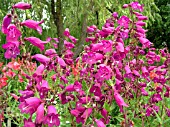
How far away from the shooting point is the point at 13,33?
1771 millimetres

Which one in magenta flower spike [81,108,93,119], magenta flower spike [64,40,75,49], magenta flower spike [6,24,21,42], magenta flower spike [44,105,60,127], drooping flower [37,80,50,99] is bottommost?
magenta flower spike [64,40,75,49]

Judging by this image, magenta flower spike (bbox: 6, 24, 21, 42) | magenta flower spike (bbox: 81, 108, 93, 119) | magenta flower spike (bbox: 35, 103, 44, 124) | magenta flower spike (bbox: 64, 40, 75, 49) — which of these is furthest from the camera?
magenta flower spike (bbox: 64, 40, 75, 49)

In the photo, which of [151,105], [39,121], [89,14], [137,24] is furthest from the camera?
[89,14]

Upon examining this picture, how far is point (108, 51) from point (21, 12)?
387 inches

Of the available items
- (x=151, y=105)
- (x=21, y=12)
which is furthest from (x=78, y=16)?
(x=151, y=105)

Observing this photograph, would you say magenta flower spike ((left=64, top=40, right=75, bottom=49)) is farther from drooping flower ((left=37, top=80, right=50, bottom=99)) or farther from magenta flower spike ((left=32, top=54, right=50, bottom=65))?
drooping flower ((left=37, top=80, right=50, bottom=99))

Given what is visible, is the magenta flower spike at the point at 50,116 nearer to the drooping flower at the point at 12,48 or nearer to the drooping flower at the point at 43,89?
the drooping flower at the point at 43,89

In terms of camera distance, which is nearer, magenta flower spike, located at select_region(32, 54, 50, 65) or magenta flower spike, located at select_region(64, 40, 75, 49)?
magenta flower spike, located at select_region(32, 54, 50, 65)

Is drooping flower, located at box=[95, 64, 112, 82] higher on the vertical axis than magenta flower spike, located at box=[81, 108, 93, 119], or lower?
higher

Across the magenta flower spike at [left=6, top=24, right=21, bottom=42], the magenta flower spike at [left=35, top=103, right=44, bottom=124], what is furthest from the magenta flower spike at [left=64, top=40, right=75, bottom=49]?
the magenta flower spike at [left=35, top=103, right=44, bottom=124]

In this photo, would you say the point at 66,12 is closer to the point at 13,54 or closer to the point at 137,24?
the point at 137,24

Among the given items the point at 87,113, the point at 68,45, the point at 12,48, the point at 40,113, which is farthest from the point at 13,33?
the point at 68,45

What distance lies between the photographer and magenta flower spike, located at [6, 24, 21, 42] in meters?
1.76

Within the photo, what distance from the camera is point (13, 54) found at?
6.22 feet
